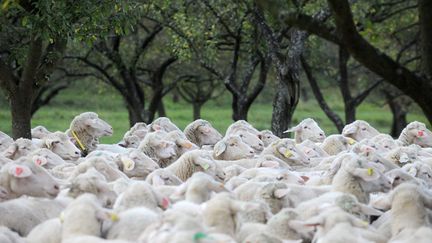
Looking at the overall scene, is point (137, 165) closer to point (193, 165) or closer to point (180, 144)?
point (193, 165)

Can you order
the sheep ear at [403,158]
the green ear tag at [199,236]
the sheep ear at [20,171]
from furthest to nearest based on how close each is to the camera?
the sheep ear at [403,158]
the sheep ear at [20,171]
the green ear tag at [199,236]

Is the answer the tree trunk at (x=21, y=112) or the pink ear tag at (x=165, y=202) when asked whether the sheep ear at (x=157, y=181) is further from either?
the tree trunk at (x=21, y=112)

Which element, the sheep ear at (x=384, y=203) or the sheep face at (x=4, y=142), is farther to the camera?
the sheep face at (x=4, y=142)

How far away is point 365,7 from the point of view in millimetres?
19938

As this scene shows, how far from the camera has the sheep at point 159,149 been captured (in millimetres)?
13461

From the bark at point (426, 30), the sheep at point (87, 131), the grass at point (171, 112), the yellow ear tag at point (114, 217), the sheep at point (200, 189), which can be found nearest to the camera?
the yellow ear tag at point (114, 217)

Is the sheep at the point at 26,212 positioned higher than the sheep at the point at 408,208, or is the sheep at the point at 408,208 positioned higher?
the sheep at the point at 408,208

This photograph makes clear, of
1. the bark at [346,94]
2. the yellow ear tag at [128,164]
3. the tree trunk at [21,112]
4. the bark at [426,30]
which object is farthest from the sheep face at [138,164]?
the bark at [346,94]

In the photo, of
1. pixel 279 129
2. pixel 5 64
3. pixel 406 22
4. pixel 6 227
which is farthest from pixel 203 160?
pixel 406 22

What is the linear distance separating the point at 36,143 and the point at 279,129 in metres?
5.26

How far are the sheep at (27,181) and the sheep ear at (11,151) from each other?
3099mm

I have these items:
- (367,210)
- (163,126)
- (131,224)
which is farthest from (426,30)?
(163,126)

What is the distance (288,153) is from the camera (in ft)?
43.9

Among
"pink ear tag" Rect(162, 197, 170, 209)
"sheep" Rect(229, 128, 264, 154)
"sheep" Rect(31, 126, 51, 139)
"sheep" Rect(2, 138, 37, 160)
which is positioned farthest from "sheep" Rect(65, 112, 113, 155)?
"pink ear tag" Rect(162, 197, 170, 209)
